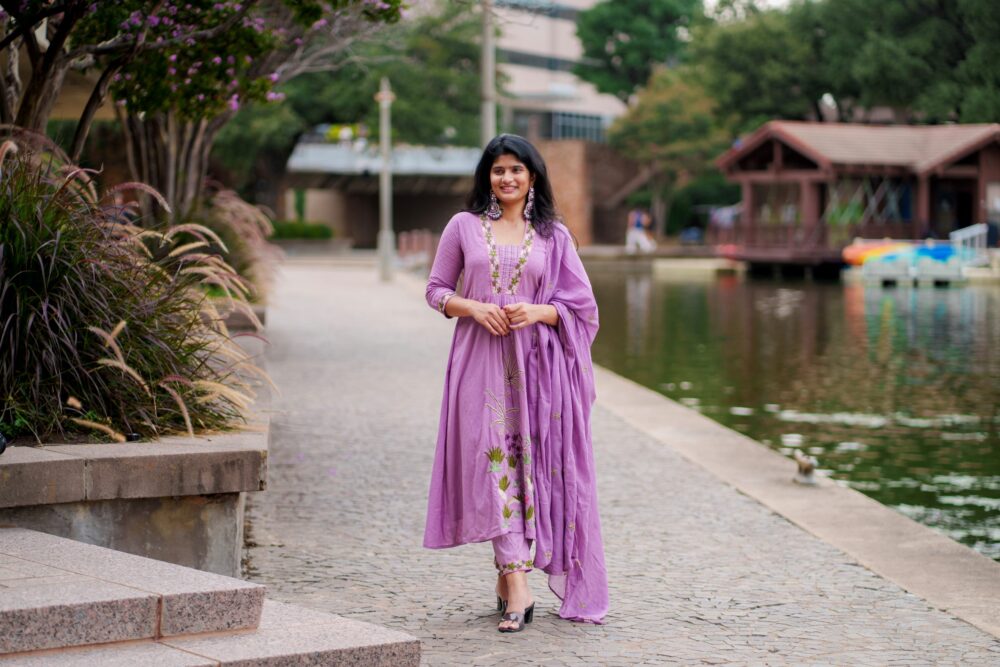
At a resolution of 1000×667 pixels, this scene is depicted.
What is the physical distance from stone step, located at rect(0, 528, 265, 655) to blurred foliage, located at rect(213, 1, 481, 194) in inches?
1768

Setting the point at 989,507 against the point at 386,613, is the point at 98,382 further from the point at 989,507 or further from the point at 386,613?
the point at 989,507

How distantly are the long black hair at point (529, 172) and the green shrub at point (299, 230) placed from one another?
49118 mm

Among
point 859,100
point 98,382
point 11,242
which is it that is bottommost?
point 98,382

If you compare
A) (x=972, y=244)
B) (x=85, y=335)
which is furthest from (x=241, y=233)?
(x=972, y=244)

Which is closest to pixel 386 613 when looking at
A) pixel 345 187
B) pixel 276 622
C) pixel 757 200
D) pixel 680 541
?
pixel 276 622

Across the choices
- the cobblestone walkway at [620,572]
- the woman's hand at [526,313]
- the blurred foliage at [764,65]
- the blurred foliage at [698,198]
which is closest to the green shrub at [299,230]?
the blurred foliage at [764,65]

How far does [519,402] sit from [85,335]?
1.91 m

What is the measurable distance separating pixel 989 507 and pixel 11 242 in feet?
19.5

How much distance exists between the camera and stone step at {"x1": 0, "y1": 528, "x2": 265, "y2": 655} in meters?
4.79

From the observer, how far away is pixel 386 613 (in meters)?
6.16

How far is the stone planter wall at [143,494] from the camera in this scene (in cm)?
586

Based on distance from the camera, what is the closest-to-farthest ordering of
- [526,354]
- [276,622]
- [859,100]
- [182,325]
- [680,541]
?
[276,622], [526,354], [182,325], [680,541], [859,100]

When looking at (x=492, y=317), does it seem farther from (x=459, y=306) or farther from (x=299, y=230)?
(x=299, y=230)

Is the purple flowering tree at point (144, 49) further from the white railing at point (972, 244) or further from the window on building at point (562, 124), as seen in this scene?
the window on building at point (562, 124)
